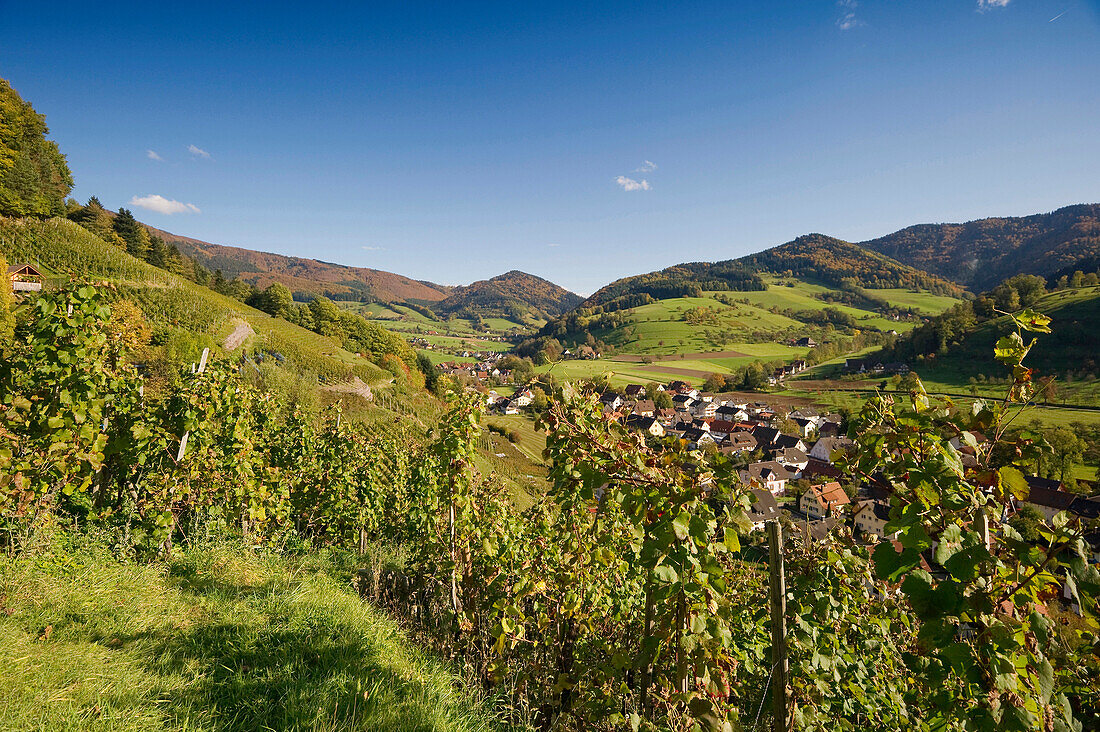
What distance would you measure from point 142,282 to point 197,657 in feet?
119

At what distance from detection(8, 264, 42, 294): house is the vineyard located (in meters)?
27.1

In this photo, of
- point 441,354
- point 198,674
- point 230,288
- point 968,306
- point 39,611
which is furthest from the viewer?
point 441,354

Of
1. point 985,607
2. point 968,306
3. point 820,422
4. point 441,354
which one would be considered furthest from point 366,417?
point 968,306

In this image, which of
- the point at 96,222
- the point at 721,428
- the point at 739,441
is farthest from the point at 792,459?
the point at 96,222

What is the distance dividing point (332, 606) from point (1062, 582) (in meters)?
6.15

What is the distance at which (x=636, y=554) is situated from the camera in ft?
12.8

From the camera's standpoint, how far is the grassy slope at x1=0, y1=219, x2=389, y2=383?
27328 mm

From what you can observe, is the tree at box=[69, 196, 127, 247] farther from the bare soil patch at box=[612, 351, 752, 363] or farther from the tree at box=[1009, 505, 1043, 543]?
the bare soil patch at box=[612, 351, 752, 363]

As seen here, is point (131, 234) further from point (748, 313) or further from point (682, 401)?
point (748, 313)

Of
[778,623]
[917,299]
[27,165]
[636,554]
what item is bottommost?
[636,554]

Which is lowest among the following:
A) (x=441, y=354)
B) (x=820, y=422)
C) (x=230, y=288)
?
(x=820, y=422)

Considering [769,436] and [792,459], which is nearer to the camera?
[792,459]

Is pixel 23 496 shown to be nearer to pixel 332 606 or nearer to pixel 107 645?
pixel 107 645

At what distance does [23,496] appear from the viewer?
5.63 m
